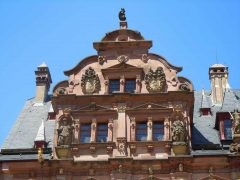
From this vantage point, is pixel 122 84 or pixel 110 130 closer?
pixel 110 130

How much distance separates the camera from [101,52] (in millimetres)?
35125

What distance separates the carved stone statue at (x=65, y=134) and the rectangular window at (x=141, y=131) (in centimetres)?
353

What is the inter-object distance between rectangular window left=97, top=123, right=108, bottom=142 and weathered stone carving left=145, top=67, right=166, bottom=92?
3.26 metres

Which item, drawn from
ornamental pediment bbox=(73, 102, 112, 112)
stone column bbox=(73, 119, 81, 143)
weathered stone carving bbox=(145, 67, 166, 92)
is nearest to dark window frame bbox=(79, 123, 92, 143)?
stone column bbox=(73, 119, 81, 143)

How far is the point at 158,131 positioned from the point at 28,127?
8502mm

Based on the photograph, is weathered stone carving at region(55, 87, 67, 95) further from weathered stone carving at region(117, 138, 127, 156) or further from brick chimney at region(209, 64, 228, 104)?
brick chimney at region(209, 64, 228, 104)

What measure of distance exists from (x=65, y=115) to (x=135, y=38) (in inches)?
251

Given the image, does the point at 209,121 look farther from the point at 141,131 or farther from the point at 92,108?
the point at 92,108

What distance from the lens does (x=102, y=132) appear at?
32.3 m

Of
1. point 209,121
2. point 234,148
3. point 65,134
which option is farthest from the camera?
point 209,121

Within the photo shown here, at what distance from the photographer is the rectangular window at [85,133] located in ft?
105

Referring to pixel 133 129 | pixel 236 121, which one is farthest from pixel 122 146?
pixel 236 121

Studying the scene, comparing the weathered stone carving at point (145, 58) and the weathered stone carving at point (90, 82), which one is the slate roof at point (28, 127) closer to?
the weathered stone carving at point (90, 82)

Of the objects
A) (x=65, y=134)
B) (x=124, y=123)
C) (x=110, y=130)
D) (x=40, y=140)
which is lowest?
(x=40, y=140)
